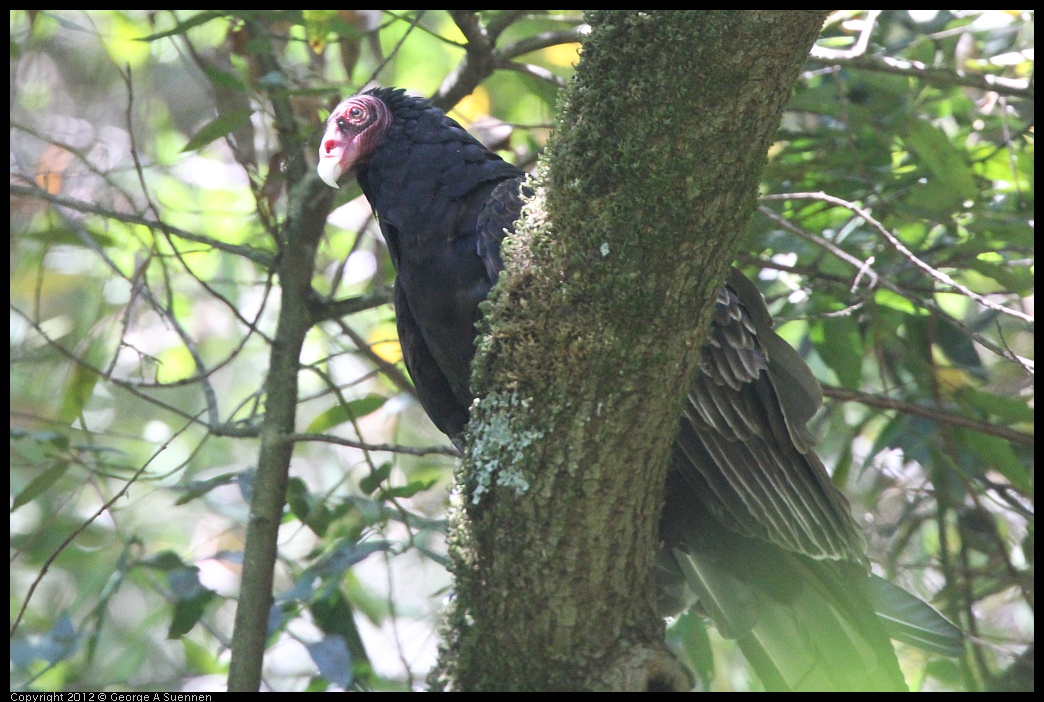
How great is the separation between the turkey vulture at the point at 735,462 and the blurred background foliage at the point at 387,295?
1.13 ft

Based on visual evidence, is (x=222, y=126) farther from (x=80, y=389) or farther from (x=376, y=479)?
(x=376, y=479)

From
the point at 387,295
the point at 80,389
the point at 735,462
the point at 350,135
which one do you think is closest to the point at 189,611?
the point at 80,389

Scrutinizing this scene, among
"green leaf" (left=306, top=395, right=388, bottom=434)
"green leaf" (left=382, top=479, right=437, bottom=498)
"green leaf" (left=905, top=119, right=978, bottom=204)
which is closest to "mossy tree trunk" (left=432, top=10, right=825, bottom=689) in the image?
"green leaf" (left=382, top=479, right=437, bottom=498)

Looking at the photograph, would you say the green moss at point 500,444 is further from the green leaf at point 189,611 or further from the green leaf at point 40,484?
the green leaf at point 40,484

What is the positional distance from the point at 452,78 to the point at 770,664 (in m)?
2.30

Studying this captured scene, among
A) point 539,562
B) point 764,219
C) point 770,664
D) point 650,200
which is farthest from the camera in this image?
point 764,219

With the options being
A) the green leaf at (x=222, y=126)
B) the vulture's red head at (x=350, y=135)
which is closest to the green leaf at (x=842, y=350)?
the vulture's red head at (x=350, y=135)

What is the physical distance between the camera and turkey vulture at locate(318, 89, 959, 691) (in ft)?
8.63

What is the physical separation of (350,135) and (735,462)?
1657 mm

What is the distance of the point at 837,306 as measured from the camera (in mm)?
3658

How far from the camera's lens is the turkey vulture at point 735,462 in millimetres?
2629

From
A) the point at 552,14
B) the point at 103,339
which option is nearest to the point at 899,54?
the point at 552,14

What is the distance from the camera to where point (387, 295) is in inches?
124
